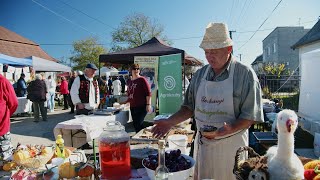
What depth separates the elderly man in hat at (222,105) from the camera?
6.66 ft

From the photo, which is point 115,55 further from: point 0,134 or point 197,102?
point 197,102

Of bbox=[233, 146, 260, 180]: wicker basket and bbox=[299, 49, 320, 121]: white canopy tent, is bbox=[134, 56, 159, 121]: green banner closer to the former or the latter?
bbox=[299, 49, 320, 121]: white canopy tent

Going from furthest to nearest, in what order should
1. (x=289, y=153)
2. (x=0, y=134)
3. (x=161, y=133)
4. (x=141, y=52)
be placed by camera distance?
(x=141, y=52) → (x=0, y=134) → (x=161, y=133) → (x=289, y=153)

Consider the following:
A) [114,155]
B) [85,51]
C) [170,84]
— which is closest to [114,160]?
[114,155]

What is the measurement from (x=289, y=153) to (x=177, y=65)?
602 centimetres

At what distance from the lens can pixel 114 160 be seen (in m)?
1.78

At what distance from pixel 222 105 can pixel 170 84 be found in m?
5.39

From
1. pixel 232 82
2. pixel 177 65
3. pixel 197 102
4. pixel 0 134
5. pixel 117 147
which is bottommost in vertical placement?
pixel 0 134

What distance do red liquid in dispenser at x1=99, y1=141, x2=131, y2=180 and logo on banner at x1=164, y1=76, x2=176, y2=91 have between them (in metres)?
5.62

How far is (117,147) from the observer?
1764 millimetres

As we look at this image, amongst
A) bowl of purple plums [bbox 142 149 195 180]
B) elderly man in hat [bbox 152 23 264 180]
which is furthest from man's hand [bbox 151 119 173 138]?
bowl of purple plums [bbox 142 149 195 180]

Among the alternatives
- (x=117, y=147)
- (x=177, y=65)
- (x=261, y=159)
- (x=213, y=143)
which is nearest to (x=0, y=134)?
(x=117, y=147)

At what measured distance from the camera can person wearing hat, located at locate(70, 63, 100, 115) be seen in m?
5.45

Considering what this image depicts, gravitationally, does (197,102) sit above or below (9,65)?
below
